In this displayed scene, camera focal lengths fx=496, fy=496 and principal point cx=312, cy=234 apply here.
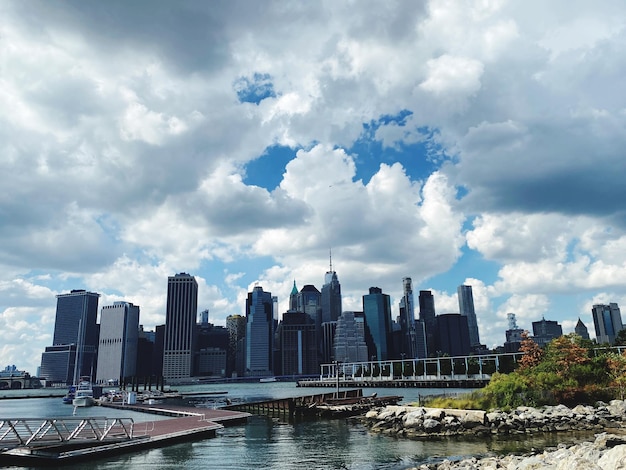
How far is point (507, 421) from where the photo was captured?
44.8 m

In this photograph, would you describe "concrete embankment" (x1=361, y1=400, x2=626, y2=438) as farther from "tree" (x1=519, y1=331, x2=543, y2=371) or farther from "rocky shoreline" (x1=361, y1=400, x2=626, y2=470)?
"tree" (x1=519, y1=331, x2=543, y2=371)

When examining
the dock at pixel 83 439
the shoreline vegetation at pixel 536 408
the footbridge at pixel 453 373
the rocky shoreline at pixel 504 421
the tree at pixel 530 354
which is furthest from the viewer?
the footbridge at pixel 453 373

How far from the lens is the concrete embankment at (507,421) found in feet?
144

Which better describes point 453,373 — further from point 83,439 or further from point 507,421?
point 83,439

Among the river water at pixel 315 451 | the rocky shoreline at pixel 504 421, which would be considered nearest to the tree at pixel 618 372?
the rocky shoreline at pixel 504 421

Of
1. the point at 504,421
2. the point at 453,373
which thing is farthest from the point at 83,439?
the point at 453,373

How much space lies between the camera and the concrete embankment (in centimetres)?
4403

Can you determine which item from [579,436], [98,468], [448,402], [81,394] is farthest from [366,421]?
[81,394]

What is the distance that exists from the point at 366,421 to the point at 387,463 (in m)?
22.0

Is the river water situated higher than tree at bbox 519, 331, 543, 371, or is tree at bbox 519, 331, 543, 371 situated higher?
tree at bbox 519, 331, 543, 371

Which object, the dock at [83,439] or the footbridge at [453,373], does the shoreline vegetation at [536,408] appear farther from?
the footbridge at [453,373]

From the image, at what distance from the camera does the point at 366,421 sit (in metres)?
56.6

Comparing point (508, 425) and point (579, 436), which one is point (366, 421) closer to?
point (508, 425)

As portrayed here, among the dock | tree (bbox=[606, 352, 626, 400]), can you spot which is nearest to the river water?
the dock
